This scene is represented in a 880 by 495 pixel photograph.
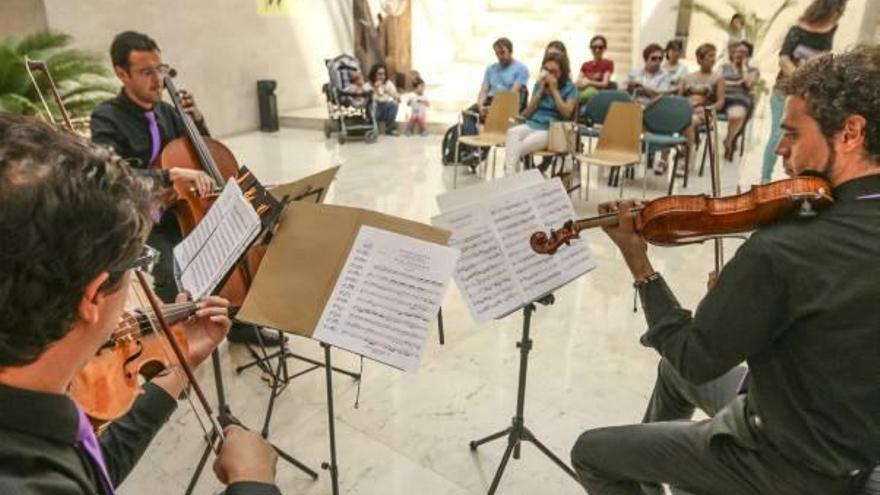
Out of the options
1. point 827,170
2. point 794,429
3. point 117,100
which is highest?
point 117,100

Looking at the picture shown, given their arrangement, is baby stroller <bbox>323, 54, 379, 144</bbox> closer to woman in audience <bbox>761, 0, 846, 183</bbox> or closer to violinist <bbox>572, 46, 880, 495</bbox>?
woman in audience <bbox>761, 0, 846, 183</bbox>

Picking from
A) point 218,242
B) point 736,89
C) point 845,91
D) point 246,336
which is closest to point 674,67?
point 736,89

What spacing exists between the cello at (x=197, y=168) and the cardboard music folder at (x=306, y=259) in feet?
2.04

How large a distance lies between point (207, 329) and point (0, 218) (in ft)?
2.80

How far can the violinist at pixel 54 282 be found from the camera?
732 mm

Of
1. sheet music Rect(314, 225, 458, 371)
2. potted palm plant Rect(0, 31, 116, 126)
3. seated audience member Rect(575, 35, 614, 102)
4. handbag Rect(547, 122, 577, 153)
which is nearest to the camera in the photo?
sheet music Rect(314, 225, 458, 371)

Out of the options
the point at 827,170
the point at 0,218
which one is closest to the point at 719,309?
the point at 827,170

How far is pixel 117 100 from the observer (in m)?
2.83

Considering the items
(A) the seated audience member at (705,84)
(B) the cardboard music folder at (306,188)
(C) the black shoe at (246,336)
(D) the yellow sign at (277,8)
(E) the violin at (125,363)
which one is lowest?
(C) the black shoe at (246,336)

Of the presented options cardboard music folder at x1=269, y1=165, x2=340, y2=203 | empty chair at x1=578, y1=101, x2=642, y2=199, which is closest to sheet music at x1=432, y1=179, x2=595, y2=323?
cardboard music folder at x1=269, y1=165, x2=340, y2=203

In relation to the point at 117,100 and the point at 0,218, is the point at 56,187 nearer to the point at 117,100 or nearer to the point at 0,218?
the point at 0,218

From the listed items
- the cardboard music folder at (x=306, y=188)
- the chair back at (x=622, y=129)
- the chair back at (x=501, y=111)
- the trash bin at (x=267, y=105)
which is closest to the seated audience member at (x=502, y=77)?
the chair back at (x=501, y=111)

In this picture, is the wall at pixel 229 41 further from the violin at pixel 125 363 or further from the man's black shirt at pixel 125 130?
the violin at pixel 125 363

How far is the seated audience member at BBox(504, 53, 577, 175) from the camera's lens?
17.9ft
